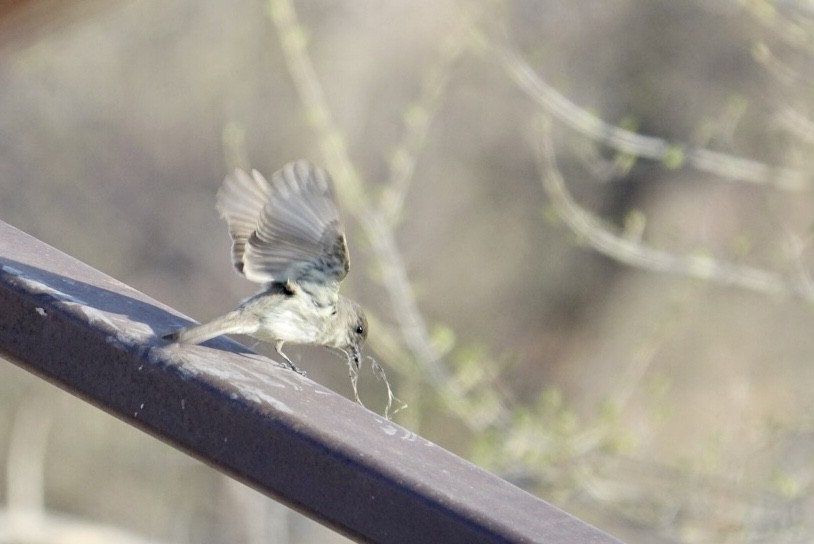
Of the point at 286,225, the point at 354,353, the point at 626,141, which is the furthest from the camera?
the point at 626,141

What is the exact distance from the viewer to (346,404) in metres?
1.80

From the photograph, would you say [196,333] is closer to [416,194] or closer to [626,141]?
[626,141]

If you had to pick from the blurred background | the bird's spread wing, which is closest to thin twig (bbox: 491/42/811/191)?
the bird's spread wing

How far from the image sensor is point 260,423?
1.65 metres

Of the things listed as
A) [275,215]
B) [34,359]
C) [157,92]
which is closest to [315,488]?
[34,359]

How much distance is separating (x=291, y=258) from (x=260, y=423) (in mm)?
1375

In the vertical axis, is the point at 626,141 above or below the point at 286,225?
above

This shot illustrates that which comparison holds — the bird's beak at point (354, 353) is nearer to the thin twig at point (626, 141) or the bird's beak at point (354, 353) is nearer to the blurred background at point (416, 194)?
the thin twig at point (626, 141)

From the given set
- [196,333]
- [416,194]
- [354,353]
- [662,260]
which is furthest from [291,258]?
[416,194]

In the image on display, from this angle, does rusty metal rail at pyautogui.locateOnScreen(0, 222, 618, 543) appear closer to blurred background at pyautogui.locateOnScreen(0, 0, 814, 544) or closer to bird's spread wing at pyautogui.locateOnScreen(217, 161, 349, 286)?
bird's spread wing at pyautogui.locateOnScreen(217, 161, 349, 286)

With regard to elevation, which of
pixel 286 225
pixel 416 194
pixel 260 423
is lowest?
pixel 260 423

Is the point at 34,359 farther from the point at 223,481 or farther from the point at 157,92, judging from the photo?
the point at 157,92

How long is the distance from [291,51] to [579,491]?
7.00 feet

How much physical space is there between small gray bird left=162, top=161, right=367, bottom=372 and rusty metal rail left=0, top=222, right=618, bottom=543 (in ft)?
2.57
